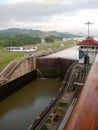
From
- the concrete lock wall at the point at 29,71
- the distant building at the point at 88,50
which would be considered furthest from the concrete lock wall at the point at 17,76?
the distant building at the point at 88,50

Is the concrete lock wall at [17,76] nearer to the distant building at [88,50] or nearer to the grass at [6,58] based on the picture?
the grass at [6,58]

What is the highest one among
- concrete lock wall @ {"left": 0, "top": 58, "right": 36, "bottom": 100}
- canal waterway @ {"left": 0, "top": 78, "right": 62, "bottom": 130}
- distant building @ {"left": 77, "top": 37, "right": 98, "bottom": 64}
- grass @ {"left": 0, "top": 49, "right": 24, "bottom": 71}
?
distant building @ {"left": 77, "top": 37, "right": 98, "bottom": 64}

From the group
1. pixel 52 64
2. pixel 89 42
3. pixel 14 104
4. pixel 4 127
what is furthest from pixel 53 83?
pixel 4 127

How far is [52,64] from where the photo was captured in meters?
28.9

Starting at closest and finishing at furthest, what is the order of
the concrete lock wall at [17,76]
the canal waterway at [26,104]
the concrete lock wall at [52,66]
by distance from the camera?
the canal waterway at [26,104]
the concrete lock wall at [17,76]
the concrete lock wall at [52,66]

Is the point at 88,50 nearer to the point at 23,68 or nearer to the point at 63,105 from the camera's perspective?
the point at 23,68

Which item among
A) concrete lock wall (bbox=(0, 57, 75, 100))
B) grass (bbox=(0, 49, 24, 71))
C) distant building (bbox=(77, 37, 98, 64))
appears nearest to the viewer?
concrete lock wall (bbox=(0, 57, 75, 100))

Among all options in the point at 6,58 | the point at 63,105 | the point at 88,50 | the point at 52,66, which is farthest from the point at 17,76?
the point at 63,105

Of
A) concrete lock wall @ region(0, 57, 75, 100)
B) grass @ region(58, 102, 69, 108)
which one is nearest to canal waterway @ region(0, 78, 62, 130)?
concrete lock wall @ region(0, 57, 75, 100)

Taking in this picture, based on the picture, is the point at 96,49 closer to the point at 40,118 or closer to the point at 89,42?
the point at 89,42

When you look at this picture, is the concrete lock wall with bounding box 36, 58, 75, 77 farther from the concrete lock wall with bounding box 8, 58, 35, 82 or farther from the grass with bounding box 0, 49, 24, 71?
the grass with bounding box 0, 49, 24, 71

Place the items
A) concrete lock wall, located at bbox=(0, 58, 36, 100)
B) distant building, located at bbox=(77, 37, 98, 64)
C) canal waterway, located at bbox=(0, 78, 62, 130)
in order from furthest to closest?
distant building, located at bbox=(77, 37, 98, 64) → concrete lock wall, located at bbox=(0, 58, 36, 100) → canal waterway, located at bbox=(0, 78, 62, 130)

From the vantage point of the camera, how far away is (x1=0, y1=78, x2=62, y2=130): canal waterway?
14.1 m

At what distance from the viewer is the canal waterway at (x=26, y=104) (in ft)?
46.2
